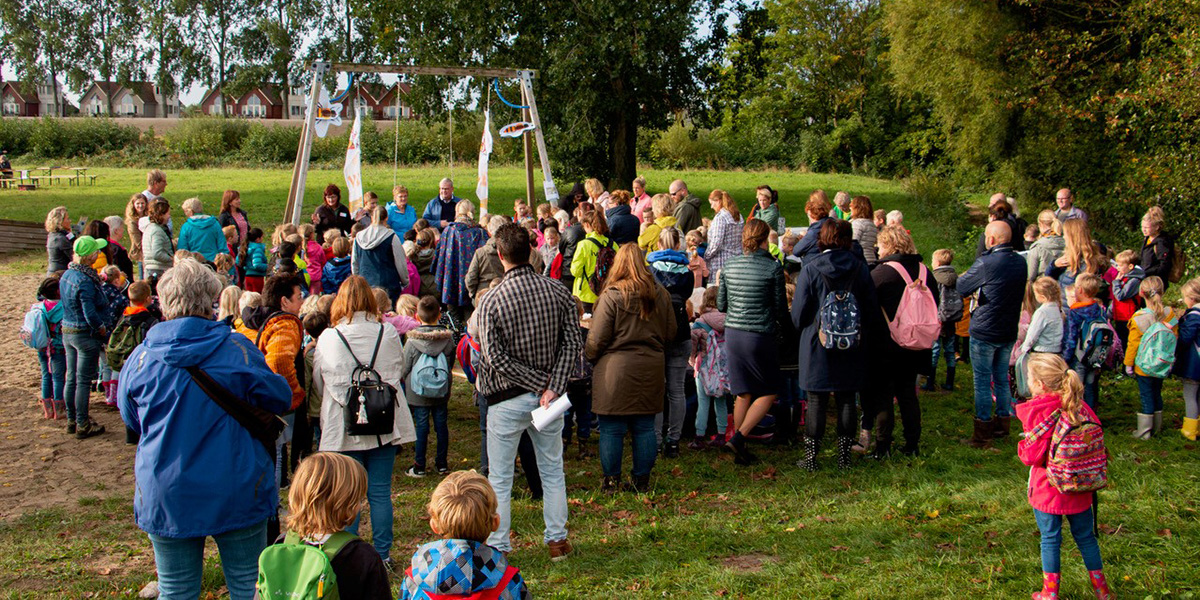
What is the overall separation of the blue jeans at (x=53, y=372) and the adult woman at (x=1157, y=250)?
1032 cm

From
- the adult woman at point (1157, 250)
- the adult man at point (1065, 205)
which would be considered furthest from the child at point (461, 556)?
the adult man at point (1065, 205)

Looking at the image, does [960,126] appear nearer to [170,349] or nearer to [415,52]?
[415,52]

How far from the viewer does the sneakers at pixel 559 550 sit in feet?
18.6

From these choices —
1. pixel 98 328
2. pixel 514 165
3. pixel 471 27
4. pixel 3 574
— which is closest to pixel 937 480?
pixel 3 574

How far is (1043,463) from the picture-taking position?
16.0 feet

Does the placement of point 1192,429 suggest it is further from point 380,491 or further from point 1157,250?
point 380,491

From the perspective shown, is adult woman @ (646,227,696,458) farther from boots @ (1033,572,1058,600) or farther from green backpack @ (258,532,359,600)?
green backpack @ (258,532,359,600)

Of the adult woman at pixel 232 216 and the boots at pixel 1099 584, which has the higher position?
the adult woman at pixel 232 216

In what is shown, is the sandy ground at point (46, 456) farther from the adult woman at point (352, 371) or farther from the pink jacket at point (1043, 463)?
the pink jacket at point (1043, 463)

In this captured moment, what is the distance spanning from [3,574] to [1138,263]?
10.5 meters

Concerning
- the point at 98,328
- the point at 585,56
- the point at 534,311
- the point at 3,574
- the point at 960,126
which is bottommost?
the point at 3,574

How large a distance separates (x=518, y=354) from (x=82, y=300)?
4.50 metres

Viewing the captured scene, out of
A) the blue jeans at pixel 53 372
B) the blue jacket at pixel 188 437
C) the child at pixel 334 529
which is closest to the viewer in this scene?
the child at pixel 334 529

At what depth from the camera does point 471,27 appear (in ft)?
73.4
